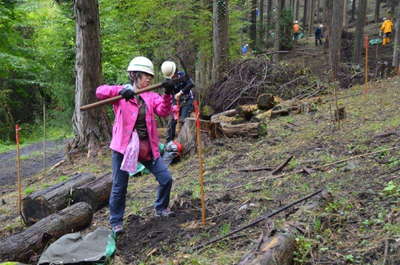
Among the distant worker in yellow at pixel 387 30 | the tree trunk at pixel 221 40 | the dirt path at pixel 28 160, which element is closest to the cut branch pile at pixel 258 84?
the tree trunk at pixel 221 40

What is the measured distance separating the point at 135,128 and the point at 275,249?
2227 millimetres

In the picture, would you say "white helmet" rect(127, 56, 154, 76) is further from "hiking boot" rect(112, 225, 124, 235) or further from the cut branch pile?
the cut branch pile

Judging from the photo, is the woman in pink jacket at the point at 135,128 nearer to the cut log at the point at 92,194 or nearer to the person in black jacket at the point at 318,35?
the cut log at the point at 92,194

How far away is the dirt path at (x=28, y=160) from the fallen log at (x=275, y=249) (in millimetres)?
9635

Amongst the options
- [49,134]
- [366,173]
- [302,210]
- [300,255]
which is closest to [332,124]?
[366,173]

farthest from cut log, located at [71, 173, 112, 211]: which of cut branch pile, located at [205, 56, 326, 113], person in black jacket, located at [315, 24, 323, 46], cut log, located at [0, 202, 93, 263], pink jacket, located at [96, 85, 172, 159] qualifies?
person in black jacket, located at [315, 24, 323, 46]

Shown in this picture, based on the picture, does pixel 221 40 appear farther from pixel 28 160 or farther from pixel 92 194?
pixel 92 194

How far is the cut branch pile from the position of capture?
47.5ft

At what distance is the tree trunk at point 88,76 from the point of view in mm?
10453

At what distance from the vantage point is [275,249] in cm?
366

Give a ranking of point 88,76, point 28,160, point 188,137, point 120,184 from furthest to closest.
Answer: point 28,160
point 88,76
point 188,137
point 120,184

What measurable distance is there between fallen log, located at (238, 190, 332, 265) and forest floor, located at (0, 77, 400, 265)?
4.1 inches

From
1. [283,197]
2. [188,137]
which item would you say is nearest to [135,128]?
[283,197]

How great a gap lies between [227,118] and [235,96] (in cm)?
270
